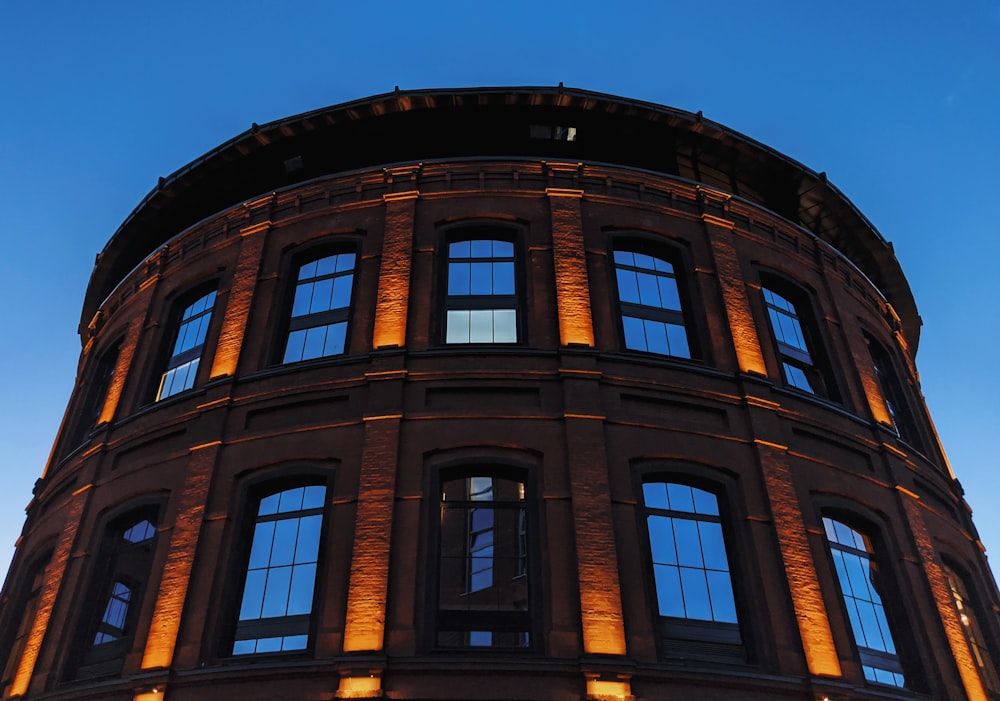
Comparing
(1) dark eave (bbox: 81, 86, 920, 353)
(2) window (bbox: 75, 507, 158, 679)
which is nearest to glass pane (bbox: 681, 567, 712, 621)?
(2) window (bbox: 75, 507, 158, 679)

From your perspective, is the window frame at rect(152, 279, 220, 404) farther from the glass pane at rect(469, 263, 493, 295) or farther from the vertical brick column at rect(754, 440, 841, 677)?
the vertical brick column at rect(754, 440, 841, 677)

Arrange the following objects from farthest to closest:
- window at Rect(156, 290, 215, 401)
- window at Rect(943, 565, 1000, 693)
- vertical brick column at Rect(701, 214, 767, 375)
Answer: window at Rect(156, 290, 215, 401) → vertical brick column at Rect(701, 214, 767, 375) → window at Rect(943, 565, 1000, 693)

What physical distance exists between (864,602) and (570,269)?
282 inches

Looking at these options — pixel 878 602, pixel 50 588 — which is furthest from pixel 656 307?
pixel 50 588

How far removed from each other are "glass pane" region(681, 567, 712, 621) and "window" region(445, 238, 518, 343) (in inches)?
184

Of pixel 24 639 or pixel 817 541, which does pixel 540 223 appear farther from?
pixel 24 639

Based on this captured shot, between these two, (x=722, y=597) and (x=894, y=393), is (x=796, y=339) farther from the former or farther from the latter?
(x=722, y=597)

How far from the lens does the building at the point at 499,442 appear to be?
10.4 m

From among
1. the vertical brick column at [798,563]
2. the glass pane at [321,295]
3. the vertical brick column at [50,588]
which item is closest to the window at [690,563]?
the vertical brick column at [798,563]

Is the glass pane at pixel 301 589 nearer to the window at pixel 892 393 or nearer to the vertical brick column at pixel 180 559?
the vertical brick column at pixel 180 559

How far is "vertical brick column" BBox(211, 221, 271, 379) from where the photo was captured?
13.7 metres

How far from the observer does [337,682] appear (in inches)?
380

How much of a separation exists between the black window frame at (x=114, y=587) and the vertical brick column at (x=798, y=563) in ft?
31.1

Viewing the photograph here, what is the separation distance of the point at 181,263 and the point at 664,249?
10048mm
